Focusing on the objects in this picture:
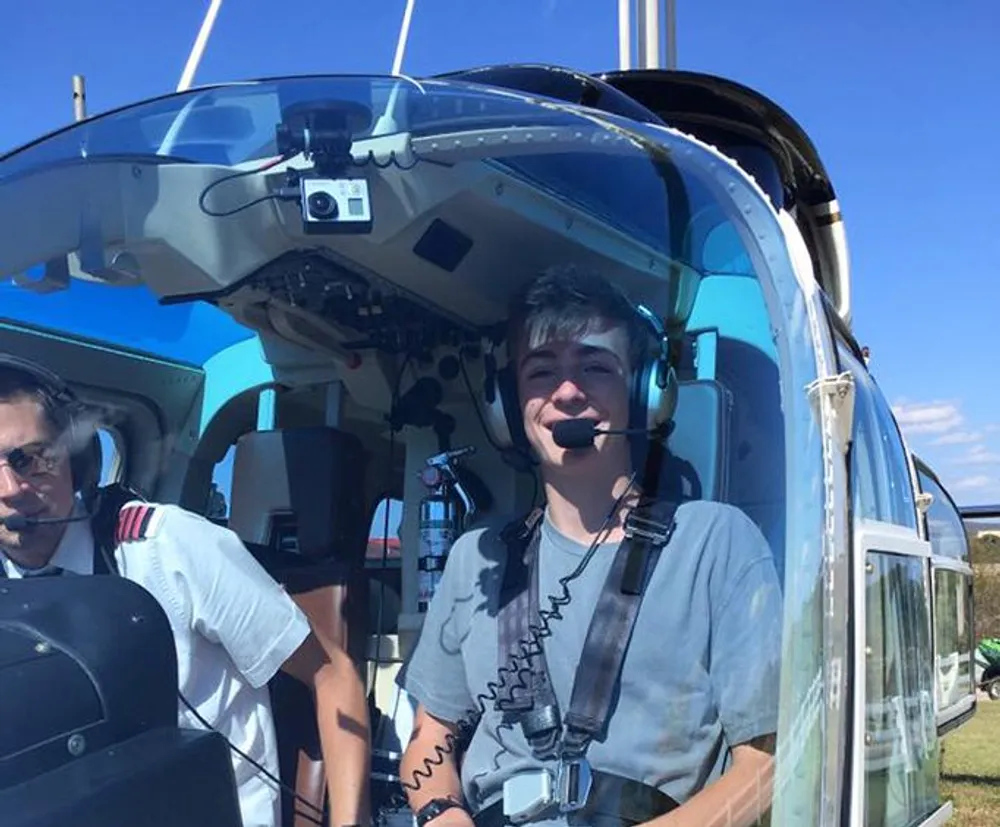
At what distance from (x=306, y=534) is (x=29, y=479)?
547 millimetres

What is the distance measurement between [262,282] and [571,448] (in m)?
0.77

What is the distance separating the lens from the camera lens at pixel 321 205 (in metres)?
2.11

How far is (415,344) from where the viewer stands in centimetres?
237

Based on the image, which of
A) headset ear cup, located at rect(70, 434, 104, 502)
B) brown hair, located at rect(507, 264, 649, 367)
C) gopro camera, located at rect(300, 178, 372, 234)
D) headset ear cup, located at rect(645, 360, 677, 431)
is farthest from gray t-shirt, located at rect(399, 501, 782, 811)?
headset ear cup, located at rect(70, 434, 104, 502)

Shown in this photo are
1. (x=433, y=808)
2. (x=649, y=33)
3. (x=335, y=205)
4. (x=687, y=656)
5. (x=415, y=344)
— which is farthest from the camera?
(x=649, y=33)

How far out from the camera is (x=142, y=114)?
217cm

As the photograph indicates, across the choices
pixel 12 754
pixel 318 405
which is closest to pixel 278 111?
pixel 318 405

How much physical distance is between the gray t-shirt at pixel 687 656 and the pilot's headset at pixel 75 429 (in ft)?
3.03

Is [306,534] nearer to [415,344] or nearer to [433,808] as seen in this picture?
[415,344]

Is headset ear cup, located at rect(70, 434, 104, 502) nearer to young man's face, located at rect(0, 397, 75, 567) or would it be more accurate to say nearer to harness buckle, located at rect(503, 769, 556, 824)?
young man's face, located at rect(0, 397, 75, 567)

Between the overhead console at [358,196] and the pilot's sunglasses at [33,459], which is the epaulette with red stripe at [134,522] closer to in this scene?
the pilot's sunglasses at [33,459]

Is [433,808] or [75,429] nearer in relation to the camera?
[433,808]

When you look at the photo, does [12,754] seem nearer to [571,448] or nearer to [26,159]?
[571,448]

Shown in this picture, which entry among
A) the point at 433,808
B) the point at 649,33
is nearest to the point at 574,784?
the point at 433,808
